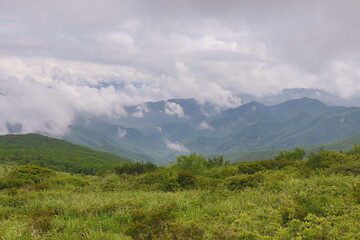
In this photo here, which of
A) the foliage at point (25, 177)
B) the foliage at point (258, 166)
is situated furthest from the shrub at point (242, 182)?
the foliage at point (25, 177)

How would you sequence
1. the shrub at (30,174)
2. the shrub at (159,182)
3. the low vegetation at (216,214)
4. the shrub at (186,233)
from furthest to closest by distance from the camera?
1. the shrub at (30,174)
2. the shrub at (159,182)
3. the low vegetation at (216,214)
4. the shrub at (186,233)

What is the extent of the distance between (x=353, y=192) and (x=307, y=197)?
2028 millimetres

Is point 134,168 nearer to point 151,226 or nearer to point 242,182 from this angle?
point 242,182

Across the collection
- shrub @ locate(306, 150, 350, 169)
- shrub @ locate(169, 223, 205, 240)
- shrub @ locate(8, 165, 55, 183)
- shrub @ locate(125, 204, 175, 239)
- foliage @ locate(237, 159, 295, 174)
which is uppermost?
shrub @ locate(306, 150, 350, 169)

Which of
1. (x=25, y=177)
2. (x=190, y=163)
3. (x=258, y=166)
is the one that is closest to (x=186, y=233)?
(x=258, y=166)

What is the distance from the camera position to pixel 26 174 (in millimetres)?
27766

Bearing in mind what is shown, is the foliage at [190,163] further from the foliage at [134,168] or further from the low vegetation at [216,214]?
the low vegetation at [216,214]

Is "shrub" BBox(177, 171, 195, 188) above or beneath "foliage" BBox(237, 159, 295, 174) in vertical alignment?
beneath

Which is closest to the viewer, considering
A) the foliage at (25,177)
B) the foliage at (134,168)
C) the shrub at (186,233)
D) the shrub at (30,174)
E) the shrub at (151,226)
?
the shrub at (186,233)

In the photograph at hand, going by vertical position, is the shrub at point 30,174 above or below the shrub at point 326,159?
below

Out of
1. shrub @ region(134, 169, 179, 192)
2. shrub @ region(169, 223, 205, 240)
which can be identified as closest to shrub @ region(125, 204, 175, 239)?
shrub @ region(169, 223, 205, 240)

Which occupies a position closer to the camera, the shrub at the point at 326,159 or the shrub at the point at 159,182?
the shrub at the point at 159,182

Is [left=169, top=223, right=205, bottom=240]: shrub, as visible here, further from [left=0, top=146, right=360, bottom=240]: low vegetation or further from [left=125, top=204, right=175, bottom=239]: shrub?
[left=125, top=204, right=175, bottom=239]: shrub

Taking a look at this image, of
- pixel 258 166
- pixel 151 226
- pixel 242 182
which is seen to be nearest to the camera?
pixel 151 226
